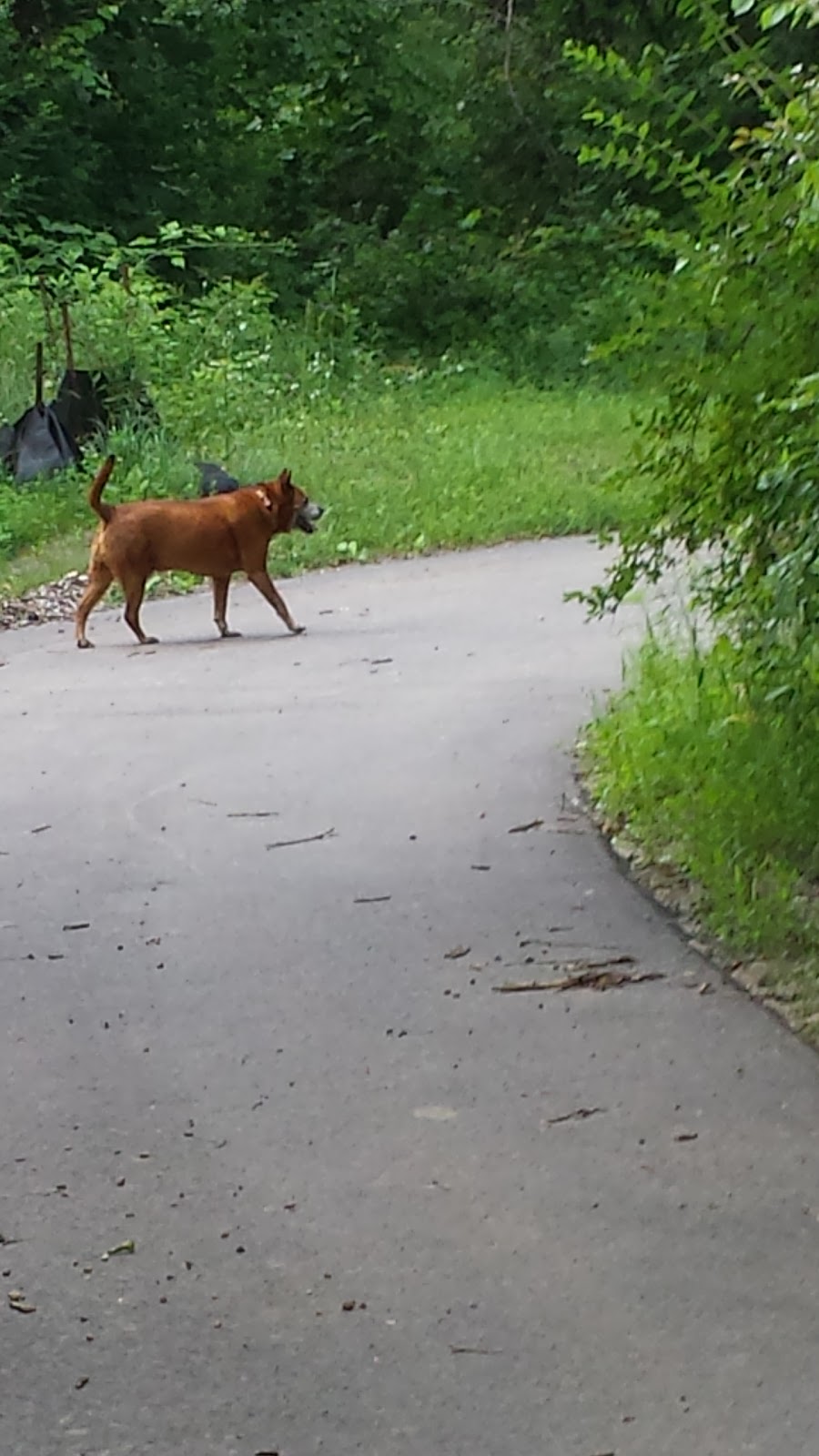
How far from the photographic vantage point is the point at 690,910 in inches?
238

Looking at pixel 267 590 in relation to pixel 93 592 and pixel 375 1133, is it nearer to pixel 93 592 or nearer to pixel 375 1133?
pixel 93 592

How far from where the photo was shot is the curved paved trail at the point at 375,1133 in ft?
11.3

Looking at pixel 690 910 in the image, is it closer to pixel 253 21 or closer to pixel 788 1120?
pixel 788 1120

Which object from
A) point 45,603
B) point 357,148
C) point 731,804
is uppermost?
point 357,148

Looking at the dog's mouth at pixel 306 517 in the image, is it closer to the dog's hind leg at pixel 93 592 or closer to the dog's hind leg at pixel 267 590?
the dog's hind leg at pixel 267 590

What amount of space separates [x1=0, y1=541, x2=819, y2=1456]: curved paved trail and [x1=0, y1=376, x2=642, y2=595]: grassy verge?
5.81 meters

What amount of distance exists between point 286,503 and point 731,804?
5.84 m

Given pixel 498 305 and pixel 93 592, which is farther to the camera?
pixel 498 305

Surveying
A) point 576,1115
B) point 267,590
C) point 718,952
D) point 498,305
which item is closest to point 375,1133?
point 576,1115

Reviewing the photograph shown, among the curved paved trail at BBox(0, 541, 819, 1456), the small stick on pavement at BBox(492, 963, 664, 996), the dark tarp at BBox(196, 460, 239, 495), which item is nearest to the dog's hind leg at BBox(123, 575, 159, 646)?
the curved paved trail at BBox(0, 541, 819, 1456)

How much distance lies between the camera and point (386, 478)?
1647 centimetres

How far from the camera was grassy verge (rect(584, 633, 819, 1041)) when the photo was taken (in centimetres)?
564

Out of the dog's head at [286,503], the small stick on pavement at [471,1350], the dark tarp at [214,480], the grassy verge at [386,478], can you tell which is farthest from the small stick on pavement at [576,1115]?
the dark tarp at [214,480]

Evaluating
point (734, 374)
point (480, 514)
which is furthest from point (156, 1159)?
point (480, 514)
